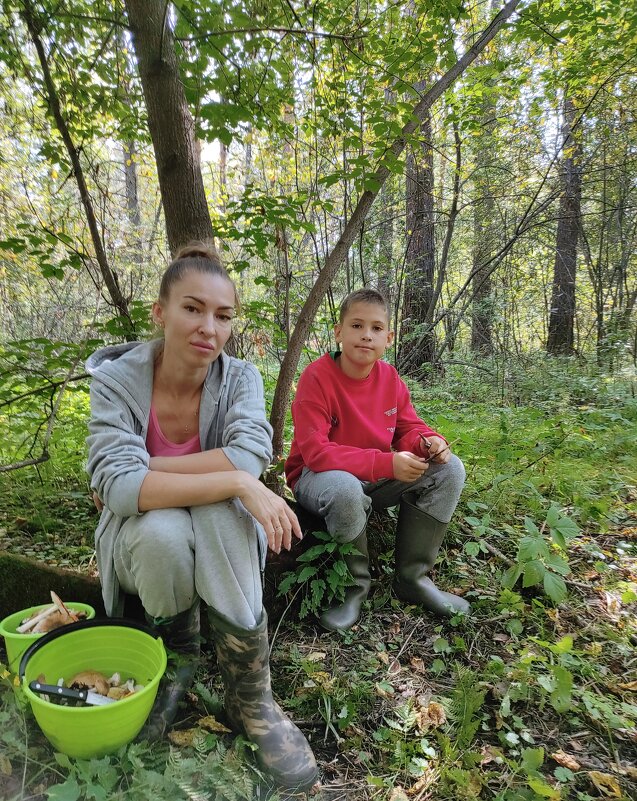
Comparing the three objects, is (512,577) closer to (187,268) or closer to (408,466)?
(408,466)

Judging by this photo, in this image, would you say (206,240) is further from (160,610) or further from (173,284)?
(160,610)

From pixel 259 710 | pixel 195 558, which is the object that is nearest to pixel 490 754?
pixel 259 710

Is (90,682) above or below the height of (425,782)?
above

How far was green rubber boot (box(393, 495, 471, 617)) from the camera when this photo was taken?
205 cm

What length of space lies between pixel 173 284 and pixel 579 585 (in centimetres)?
214

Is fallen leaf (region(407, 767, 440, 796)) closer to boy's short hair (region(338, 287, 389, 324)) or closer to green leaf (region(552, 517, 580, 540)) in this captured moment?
green leaf (region(552, 517, 580, 540))

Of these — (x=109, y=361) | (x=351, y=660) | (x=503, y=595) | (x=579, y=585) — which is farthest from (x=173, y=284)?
(x=579, y=585)

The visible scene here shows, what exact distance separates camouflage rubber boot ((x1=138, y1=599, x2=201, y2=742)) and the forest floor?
63 millimetres

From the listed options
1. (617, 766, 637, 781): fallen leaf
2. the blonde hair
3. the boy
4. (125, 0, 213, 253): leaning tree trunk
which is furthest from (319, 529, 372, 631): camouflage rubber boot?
(125, 0, 213, 253): leaning tree trunk

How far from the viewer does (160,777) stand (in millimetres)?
1127

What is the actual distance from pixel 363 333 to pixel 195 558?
1.23 meters

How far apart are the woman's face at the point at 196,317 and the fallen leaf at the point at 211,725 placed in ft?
3.78

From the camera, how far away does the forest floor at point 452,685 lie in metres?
1.25

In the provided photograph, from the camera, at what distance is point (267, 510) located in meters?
1.42
